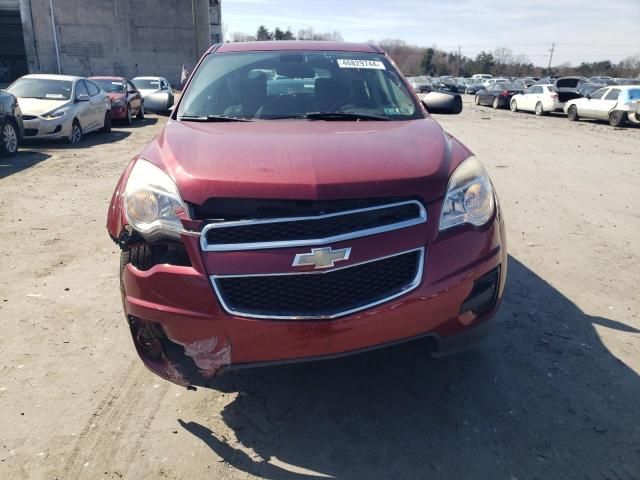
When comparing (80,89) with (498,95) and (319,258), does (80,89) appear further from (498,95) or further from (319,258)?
(498,95)

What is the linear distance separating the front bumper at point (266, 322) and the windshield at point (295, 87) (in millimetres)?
1481

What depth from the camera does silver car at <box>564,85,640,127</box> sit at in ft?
62.1

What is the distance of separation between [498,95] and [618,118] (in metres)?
10.6

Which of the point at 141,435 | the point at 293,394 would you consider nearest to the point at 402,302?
the point at 293,394

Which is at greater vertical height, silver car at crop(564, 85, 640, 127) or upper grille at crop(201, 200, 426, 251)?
upper grille at crop(201, 200, 426, 251)

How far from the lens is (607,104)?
19.9m

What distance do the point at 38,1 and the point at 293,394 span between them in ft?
152

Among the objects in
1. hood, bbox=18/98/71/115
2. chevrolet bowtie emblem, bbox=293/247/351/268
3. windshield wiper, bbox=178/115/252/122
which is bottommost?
hood, bbox=18/98/71/115

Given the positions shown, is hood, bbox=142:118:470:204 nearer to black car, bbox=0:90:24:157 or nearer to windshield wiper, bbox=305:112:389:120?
windshield wiper, bbox=305:112:389:120

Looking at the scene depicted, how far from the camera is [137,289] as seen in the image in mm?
2359

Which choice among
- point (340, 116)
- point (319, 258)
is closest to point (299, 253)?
point (319, 258)

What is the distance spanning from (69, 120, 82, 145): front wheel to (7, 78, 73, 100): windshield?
→ 0.63m

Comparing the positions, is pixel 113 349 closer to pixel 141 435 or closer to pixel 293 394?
pixel 141 435

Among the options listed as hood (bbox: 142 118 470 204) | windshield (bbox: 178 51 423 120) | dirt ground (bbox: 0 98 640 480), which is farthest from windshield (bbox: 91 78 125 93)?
hood (bbox: 142 118 470 204)
